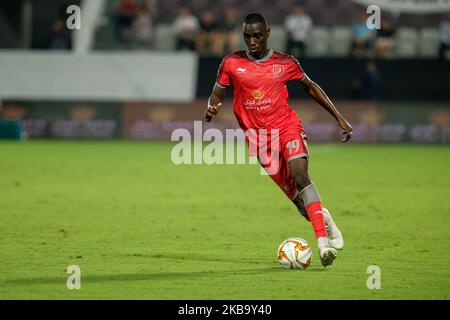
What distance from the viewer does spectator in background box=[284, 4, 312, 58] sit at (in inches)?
1125

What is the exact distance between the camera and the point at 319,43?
2973 cm

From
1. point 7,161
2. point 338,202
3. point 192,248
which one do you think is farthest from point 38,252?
point 7,161

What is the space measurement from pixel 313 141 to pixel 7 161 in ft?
32.4

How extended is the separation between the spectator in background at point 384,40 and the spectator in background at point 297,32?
2.03 m

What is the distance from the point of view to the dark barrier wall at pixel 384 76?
28219 mm

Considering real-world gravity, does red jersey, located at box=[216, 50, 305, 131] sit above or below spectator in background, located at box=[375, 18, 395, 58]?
below

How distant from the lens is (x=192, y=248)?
34.4ft

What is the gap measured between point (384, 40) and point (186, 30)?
18.6 ft

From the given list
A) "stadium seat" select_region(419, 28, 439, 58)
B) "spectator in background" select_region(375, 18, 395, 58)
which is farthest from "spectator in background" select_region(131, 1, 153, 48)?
"stadium seat" select_region(419, 28, 439, 58)

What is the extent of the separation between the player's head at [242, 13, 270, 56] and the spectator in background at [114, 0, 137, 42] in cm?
2086

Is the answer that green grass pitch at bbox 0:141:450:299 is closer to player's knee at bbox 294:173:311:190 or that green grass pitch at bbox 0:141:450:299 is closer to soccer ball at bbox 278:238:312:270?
soccer ball at bbox 278:238:312:270

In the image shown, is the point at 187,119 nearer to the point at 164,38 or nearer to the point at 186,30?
the point at 186,30
